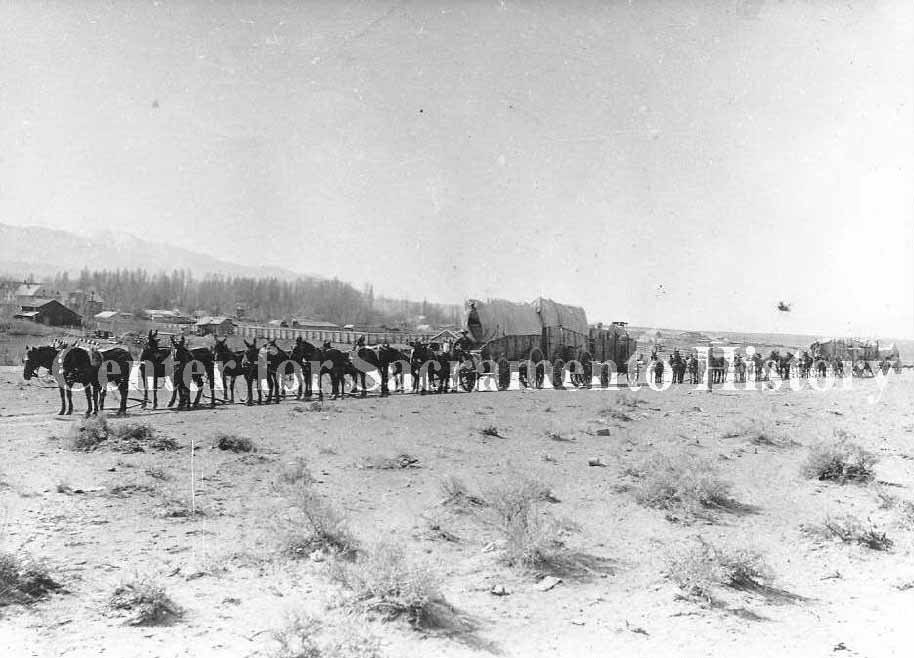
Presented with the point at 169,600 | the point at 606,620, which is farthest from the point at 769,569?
the point at 169,600

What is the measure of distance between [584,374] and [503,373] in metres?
5.25

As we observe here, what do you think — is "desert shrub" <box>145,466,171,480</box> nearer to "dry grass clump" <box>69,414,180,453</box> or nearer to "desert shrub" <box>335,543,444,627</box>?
"dry grass clump" <box>69,414,180,453</box>

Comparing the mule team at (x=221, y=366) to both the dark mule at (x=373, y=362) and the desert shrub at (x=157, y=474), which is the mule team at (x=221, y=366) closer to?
the dark mule at (x=373, y=362)

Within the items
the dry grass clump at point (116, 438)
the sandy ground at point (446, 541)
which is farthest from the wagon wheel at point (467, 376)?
the dry grass clump at point (116, 438)

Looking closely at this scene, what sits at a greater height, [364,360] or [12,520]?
[364,360]

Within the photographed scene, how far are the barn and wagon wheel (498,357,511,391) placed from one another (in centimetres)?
4659

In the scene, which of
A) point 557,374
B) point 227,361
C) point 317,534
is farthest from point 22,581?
point 557,374

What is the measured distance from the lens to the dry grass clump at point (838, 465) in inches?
367

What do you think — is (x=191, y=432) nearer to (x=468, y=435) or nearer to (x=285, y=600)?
(x=468, y=435)

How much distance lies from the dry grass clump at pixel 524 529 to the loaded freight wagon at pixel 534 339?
15.3 meters

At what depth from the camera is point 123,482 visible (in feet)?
26.2

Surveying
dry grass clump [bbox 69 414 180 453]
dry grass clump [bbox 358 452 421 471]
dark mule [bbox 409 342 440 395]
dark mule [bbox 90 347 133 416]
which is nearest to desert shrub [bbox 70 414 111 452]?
dry grass clump [bbox 69 414 180 453]

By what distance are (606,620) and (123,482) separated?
6.48 metres

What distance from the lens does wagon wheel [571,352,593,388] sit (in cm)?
2562
